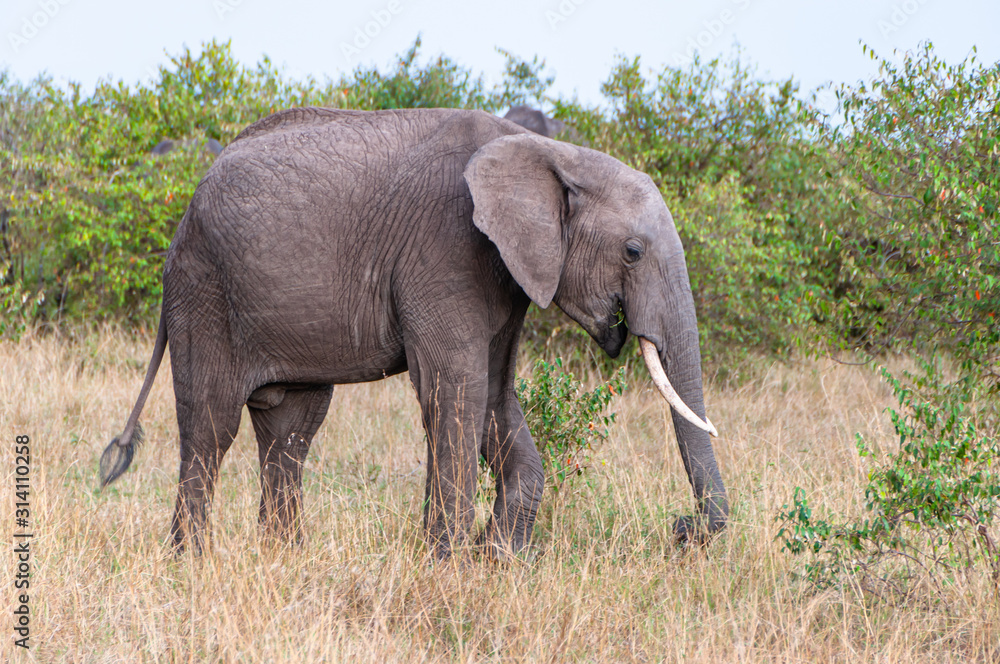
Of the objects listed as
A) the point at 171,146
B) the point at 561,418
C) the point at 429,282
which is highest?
the point at 171,146

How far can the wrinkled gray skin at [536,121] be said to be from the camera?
35.1 ft

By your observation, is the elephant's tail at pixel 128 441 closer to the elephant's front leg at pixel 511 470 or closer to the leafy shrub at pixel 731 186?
the elephant's front leg at pixel 511 470

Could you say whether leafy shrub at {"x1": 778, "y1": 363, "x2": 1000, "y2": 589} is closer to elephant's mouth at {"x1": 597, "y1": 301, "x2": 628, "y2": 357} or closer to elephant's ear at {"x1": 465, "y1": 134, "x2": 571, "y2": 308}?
elephant's mouth at {"x1": 597, "y1": 301, "x2": 628, "y2": 357}

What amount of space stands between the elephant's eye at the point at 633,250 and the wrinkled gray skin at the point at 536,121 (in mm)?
6008

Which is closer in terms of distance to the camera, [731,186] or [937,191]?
[937,191]

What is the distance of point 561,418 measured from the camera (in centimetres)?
554

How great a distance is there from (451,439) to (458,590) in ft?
2.55

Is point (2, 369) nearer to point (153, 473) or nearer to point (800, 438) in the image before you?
point (153, 473)

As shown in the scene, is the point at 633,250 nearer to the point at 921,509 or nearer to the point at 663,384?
the point at 663,384

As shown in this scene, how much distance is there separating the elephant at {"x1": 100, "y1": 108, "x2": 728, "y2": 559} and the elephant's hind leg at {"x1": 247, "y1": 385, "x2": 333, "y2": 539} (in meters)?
0.21

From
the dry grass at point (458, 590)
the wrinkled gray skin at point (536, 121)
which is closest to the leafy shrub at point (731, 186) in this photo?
the wrinkled gray skin at point (536, 121)

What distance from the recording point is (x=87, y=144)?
10805 mm

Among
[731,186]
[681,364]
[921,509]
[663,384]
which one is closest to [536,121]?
[731,186]

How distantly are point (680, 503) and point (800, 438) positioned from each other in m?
2.17
